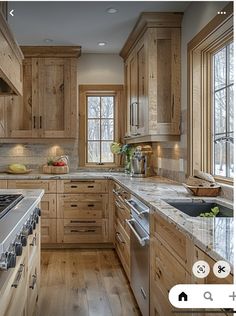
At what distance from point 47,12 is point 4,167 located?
2122mm

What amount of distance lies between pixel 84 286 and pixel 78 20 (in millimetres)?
2300

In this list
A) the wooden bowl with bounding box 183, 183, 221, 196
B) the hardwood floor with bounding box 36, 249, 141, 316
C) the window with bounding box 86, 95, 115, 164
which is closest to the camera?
the wooden bowl with bounding box 183, 183, 221, 196

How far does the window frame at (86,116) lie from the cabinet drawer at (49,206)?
0.82 metres

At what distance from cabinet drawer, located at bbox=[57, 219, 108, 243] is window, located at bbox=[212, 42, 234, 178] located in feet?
5.81

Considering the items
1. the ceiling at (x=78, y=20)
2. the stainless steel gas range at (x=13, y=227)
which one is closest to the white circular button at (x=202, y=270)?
the stainless steel gas range at (x=13, y=227)

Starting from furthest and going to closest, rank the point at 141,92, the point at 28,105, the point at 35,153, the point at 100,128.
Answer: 1. the point at 100,128
2. the point at 35,153
3. the point at 28,105
4. the point at 141,92

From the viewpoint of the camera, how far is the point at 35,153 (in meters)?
4.63

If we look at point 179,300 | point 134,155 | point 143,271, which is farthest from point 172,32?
point 179,300

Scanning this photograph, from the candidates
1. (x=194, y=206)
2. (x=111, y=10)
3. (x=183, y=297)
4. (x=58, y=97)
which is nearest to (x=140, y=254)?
(x=194, y=206)

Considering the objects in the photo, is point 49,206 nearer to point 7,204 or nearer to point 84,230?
point 84,230

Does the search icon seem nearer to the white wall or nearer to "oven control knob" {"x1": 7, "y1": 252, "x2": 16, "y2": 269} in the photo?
"oven control knob" {"x1": 7, "y1": 252, "x2": 16, "y2": 269}

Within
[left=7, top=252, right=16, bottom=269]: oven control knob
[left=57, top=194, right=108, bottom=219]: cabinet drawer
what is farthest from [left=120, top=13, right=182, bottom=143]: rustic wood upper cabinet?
[left=7, top=252, right=16, bottom=269]: oven control knob

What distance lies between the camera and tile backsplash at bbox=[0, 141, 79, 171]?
4574 mm

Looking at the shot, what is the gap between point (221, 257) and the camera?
91 centimetres
